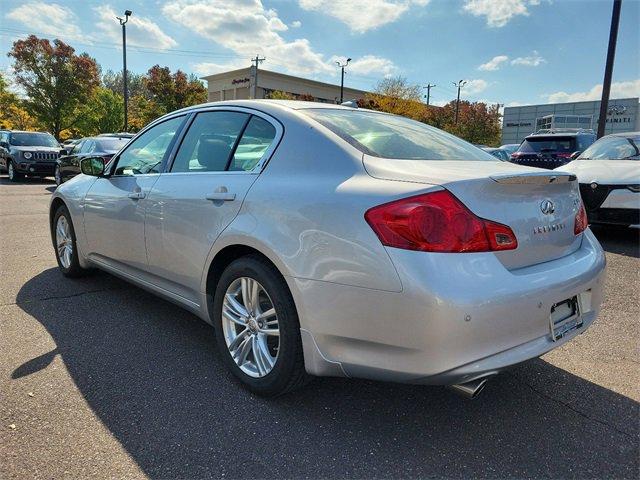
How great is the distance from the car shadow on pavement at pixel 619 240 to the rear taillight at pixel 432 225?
5.16 metres

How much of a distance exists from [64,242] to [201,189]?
260cm

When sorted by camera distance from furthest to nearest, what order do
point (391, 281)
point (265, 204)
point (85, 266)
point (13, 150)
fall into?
point (13, 150)
point (85, 266)
point (265, 204)
point (391, 281)

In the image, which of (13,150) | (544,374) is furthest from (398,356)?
(13,150)

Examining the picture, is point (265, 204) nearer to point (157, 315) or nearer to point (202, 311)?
point (202, 311)

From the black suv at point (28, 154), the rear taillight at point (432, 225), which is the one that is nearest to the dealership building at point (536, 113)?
the black suv at point (28, 154)

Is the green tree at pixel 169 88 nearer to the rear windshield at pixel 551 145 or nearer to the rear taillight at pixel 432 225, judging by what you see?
the rear windshield at pixel 551 145

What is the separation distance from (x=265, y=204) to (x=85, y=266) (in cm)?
276

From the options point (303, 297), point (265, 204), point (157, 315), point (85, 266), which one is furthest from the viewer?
point (85, 266)

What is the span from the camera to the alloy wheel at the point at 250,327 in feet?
8.48

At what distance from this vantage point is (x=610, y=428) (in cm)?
239

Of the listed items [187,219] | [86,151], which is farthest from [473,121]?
[187,219]

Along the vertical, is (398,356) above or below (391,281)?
below

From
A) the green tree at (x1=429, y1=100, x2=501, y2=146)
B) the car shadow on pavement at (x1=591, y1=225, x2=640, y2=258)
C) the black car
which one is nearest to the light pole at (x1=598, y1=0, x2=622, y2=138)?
the car shadow on pavement at (x1=591, y1=225, x2=640, y2=258)

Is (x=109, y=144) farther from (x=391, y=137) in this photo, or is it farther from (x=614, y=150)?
(x=391, y=137)
